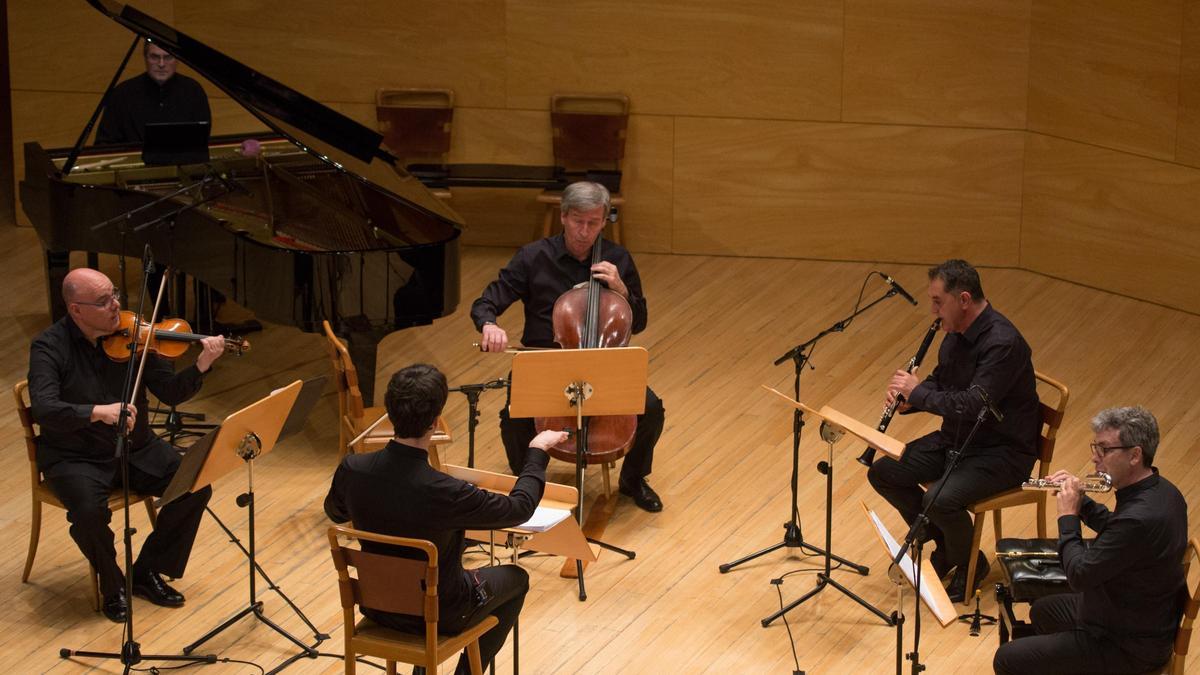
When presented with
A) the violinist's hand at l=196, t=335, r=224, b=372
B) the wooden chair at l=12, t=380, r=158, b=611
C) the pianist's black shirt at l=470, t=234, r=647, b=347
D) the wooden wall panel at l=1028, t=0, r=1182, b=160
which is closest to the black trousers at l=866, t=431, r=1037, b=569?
the pianist's black shirt at l=470, t=234, r=647, b=347

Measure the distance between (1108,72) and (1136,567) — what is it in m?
4.70

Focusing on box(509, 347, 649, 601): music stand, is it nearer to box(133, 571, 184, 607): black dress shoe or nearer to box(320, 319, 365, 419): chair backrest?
box(320, 319, 365, 419): chair backrest

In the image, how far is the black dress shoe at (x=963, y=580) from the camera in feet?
18.2

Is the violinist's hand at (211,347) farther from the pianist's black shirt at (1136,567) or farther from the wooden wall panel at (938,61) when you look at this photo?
the wooden wall panel at (938,61)

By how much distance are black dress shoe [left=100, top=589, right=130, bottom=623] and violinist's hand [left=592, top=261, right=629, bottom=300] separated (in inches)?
83.0

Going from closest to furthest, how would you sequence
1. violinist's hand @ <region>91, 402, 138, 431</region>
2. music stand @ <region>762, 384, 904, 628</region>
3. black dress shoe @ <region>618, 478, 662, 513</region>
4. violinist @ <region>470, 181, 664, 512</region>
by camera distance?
music stand @ <region>762, 384, 904, 628</region>, violinist's hand @ <region>91, 402, 138, 431</region>, violinist @ <region>470, 181, 664, 512</region>, black dress shoe @ <region>618, 478, 662, 513</region>

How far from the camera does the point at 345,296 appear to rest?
6.35 meters

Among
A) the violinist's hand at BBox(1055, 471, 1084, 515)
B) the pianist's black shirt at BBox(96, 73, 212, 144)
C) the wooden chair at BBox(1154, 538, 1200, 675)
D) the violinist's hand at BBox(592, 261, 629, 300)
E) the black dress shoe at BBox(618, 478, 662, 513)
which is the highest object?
the pianist's black shirt at BBox(96, 73, 212, 144)

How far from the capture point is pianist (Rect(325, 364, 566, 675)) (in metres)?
4.20

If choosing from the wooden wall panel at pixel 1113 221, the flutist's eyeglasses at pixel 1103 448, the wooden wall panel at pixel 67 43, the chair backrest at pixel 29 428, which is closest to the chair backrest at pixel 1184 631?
the flutist's eyeglasses at pixel 1103 448

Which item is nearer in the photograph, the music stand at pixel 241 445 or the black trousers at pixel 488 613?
the black trousers at pixel 488 613

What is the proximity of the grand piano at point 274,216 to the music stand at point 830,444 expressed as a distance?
1899mm

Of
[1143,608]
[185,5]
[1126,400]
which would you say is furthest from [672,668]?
[185,5]

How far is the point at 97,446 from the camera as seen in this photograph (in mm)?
5418
